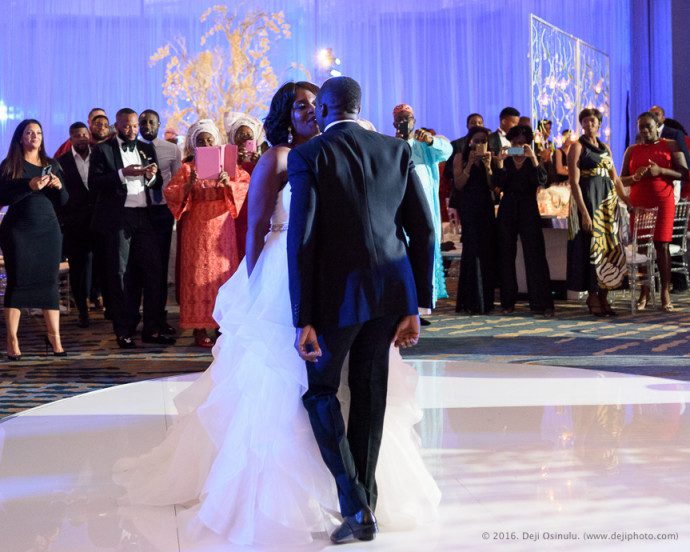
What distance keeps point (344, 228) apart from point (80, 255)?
20.1 feet

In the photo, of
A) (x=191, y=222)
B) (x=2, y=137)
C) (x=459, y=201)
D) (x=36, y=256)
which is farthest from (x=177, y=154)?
(x=2, y=137)

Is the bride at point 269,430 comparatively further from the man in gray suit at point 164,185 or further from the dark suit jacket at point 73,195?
the dark suit jacket at point 73,195

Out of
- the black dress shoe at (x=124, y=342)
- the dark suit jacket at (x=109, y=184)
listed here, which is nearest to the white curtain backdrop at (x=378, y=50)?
the dark suit jacket at (x=109, y=184)

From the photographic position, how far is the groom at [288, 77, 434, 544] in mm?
2766

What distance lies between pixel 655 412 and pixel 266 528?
236 cm

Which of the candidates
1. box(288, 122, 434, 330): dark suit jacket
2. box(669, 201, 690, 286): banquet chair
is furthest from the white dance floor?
box(669, 201, 690, 286): banquet chair

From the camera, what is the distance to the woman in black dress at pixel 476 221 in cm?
878

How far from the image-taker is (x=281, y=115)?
3.18 m

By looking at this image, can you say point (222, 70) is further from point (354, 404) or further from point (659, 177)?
point (354, 404)

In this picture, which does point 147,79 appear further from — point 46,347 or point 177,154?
point 46,347

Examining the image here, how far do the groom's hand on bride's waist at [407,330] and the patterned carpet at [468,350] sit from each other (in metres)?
2.74

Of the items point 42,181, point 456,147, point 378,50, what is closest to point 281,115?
point 42,181

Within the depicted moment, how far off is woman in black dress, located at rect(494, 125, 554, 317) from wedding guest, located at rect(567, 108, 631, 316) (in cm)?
31

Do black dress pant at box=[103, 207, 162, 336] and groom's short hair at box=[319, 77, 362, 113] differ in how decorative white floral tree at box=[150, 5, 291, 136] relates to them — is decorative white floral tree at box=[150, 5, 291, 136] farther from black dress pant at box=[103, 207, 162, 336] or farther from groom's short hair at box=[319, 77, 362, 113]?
groom's short hair at box=[319, 77, 362, 113]
